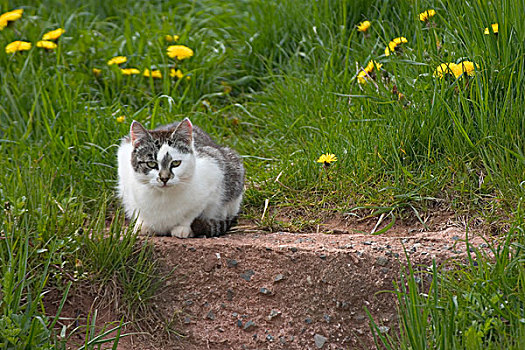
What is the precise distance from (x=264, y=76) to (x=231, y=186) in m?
1.73

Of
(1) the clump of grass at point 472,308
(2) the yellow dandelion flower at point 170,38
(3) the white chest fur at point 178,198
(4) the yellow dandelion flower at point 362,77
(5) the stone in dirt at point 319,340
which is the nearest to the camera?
(1) the clump of grass at point 472,308

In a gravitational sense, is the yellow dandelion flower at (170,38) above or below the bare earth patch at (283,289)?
above

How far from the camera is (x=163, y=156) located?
3.16m

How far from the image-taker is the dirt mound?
9.46 ft

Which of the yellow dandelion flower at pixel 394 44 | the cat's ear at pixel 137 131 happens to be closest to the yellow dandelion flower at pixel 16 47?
the cat's ear at pixel 137 131

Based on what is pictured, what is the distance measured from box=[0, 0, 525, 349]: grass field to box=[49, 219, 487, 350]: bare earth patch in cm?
13

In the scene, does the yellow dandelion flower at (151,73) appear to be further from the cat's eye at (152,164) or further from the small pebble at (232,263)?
the small pebble at (232,263)

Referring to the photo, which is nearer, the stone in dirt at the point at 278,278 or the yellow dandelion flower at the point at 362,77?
the stone in dirt at the point at 278,278

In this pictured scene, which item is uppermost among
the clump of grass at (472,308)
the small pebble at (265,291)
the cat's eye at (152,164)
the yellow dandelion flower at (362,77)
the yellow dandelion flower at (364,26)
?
the yellow dandelion flower at (364,26)

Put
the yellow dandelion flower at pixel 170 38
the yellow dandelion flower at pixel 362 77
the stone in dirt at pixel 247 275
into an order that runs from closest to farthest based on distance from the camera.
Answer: the stone in dirt at pixel 247 275, the yellow dandelion flower at pixel 362 77, the yellow dandelion flower at pixel 170 38

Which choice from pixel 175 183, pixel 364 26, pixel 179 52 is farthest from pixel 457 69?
pixel 179 52

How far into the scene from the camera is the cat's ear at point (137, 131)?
325 cm

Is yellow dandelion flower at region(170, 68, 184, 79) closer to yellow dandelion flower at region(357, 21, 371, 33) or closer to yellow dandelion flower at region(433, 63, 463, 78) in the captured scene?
yellow dandelion flower at region(357, 21, 371, 33)

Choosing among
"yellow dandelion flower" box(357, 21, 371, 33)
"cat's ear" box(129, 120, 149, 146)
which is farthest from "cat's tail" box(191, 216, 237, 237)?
"yellow dandelion flower" box(357, 21, 371, 33)
